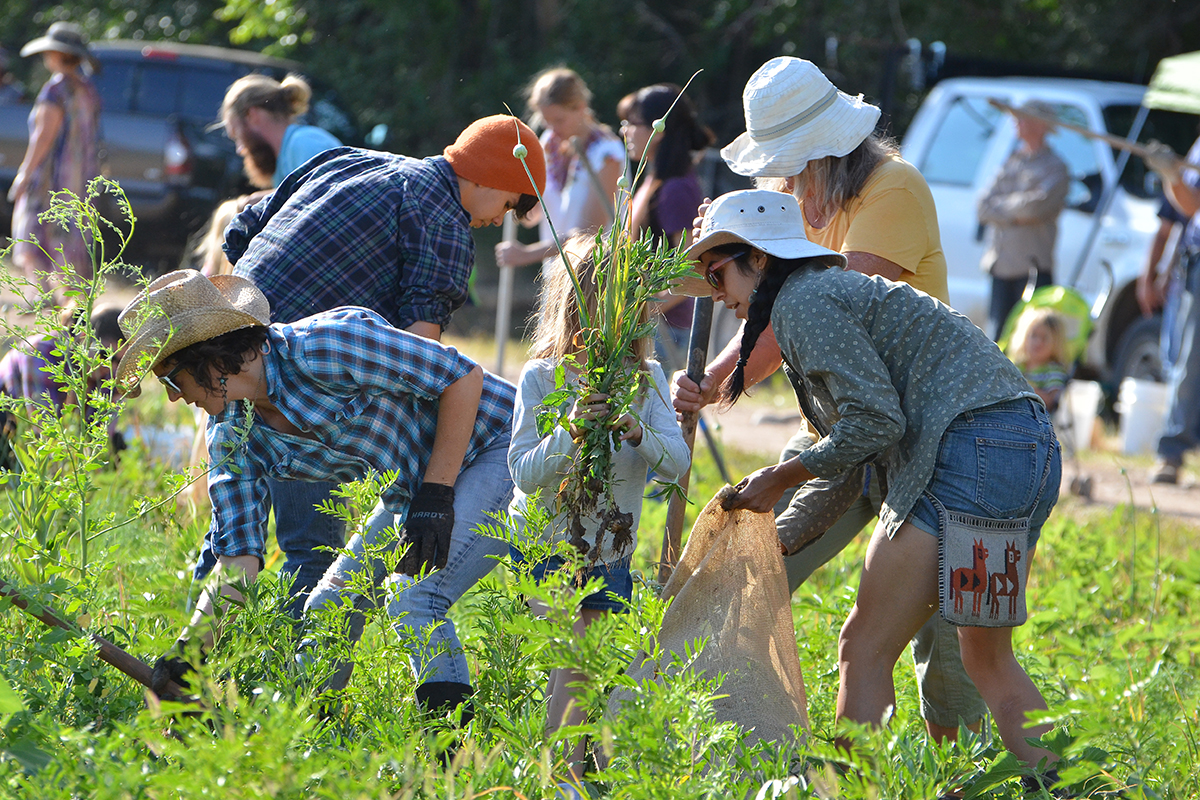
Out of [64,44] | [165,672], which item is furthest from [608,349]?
[64,44]

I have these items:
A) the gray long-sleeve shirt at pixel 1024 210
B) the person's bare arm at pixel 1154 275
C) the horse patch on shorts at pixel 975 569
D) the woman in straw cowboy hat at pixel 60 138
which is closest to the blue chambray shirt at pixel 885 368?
the horse patch on shorts at pixel 975 569

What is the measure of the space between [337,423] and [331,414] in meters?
0.03

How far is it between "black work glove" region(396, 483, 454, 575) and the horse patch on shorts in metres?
1.05

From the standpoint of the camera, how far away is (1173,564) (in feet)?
14.9

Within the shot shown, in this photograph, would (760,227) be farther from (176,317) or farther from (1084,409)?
(1084,409)

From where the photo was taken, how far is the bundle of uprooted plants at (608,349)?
2.35 metres

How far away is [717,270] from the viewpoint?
262 cm

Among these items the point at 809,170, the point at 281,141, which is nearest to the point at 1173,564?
the point at 809,170

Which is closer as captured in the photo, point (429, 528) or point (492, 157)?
point (429, 528)

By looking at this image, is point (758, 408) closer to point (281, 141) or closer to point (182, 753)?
point (281, 141)

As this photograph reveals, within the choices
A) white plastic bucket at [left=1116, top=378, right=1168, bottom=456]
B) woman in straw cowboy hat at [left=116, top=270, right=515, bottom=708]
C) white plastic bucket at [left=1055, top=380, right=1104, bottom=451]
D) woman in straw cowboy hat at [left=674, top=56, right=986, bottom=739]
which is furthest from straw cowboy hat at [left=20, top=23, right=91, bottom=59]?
white plastic bucket at [left=1116, top=378, right=1168, bottom=456]

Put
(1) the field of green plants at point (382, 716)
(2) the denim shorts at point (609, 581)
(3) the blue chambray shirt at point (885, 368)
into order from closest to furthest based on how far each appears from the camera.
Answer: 1. (1) the field of green plants at point (382, 716)
2. (3) the blue chambray shirt at point (885, 368)
3. (2) the denim shorts at point (609, 581)

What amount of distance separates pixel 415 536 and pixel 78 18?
15.1 metres

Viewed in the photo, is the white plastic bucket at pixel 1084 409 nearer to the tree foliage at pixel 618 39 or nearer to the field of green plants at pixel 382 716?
the field of green plants at pixel 382 716
